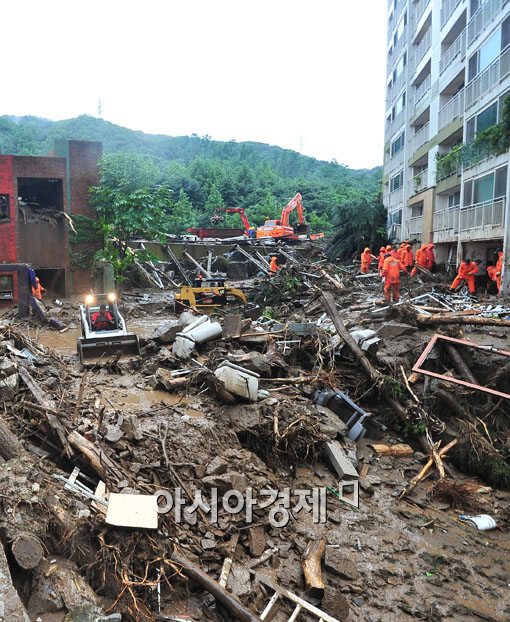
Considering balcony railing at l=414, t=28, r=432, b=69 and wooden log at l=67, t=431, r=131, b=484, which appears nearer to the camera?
wooden log at l=67, t=431, r=131, b=484

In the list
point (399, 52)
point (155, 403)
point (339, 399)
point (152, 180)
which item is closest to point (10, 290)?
point (152, 180)

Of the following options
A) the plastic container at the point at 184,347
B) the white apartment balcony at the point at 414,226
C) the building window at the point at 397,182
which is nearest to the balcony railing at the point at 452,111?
the white apartment balcony at the point at 414,226

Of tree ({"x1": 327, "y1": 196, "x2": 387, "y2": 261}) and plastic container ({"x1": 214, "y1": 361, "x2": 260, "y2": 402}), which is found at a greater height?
tree ({"x1": 327, "y1": 196, "x2": 387, "y2": 261})

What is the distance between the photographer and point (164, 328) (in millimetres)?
14422

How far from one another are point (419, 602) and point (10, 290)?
22572mm

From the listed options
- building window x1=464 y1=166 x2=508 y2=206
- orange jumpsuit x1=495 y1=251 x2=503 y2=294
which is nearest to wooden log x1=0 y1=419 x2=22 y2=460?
orange jumpsuit x1=495 y1=251 x2=503 y2=294

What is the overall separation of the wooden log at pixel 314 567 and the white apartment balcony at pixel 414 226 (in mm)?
25528

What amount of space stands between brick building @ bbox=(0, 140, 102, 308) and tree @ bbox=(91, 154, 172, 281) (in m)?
0.94

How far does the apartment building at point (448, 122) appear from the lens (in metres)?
19.4

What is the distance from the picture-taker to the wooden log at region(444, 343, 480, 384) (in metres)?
11.2

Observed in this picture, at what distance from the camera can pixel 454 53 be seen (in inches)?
976

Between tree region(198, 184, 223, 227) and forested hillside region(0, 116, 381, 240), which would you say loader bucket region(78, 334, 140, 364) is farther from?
tree region(198, 184, 223, 227)

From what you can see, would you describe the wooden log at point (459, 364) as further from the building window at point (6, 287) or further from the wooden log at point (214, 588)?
the building window at point (6, 287)

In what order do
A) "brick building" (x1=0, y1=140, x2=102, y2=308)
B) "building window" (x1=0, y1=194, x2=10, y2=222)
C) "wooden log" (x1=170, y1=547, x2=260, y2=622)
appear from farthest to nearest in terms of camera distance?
"brick building" (x1=0, y1=140, x2=102, y2=308) < "building window" (x1=0, y1=194, x2=10, y2=222) < "wooden log" (x1=170, y1=547, x2=260, y2=622)
